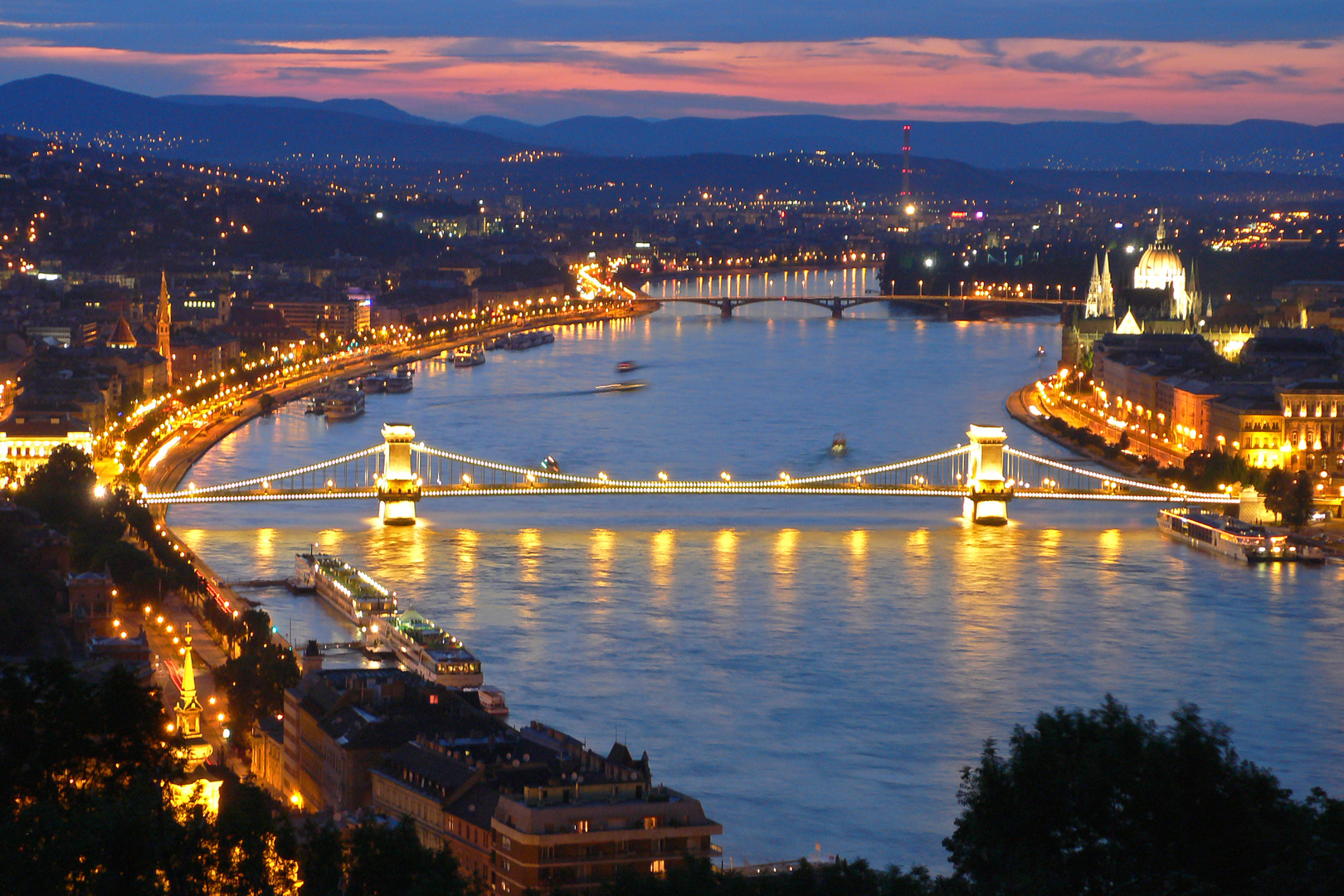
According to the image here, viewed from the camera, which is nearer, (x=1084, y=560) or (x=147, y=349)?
(x=1084, y=560)

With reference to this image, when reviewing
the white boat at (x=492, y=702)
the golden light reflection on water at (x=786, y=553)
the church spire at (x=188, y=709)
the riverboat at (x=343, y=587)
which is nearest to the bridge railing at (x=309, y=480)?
the riverboat at (x=343, y=587)

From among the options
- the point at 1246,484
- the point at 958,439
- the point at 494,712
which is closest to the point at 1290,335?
the point at 958,439

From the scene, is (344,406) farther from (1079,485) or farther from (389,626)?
(389,626)

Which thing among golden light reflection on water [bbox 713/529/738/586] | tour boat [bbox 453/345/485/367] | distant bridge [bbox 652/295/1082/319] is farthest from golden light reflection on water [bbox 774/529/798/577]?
distant bridge [bbox 652/295/1082/319]

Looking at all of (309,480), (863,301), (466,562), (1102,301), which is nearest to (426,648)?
(466,562)

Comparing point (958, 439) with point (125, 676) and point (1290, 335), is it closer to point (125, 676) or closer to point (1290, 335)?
point (1290, 335)

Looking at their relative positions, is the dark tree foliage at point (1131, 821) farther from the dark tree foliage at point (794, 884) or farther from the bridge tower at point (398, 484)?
the bridge tower at point (398, 484)
